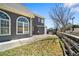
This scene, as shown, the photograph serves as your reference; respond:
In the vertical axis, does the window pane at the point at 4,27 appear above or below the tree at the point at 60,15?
below

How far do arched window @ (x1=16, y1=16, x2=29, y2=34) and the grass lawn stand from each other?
2.59 meters

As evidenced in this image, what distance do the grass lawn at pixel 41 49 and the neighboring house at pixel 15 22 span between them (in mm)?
1057

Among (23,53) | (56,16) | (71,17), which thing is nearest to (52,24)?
(56,16)

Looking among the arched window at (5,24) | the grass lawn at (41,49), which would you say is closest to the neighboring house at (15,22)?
the arched window at (5,24)

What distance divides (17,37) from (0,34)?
1244 mm

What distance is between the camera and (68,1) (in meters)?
5.66

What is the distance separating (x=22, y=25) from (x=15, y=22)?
710 mm

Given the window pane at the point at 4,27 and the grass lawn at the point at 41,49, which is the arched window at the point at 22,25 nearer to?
the window pane at the point at 4,27

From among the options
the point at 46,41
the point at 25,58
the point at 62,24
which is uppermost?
the point at 62,24

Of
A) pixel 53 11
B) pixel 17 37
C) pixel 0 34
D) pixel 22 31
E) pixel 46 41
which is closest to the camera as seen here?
pixel 53 11

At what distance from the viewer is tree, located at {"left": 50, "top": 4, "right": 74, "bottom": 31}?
606 centimetres

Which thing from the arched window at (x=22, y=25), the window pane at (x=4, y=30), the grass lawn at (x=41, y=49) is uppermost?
the arched window at (x=22, y=25)

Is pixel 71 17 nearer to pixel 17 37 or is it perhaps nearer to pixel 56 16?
pixel 56 16

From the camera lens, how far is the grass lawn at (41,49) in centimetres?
573
